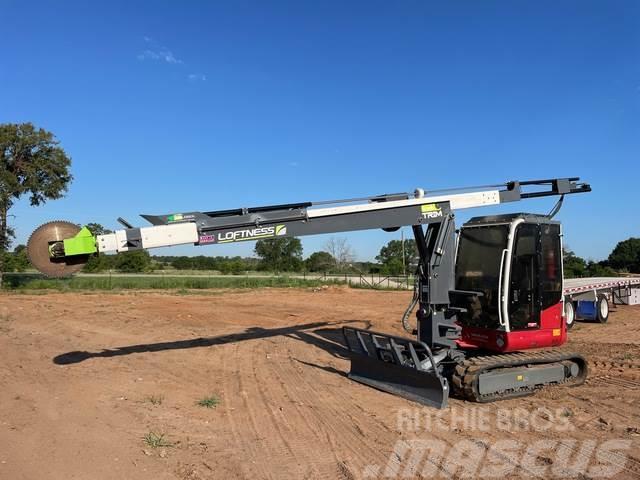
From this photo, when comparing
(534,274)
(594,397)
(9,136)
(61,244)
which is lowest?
(594,397)

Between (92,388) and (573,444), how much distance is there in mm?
6812

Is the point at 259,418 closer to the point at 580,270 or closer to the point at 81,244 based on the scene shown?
the point at 81,244

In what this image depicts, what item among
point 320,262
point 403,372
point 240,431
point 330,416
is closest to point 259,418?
point 240,431

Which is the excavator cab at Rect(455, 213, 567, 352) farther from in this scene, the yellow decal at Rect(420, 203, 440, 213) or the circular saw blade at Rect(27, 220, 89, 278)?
the circular saw blade at Rect(27, 220, 89, 278)

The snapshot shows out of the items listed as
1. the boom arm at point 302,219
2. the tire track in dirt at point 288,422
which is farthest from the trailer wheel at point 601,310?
the tire track in dirt at point 288,422

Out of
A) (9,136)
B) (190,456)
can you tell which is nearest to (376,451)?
(190,456)

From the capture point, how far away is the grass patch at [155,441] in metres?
5.43

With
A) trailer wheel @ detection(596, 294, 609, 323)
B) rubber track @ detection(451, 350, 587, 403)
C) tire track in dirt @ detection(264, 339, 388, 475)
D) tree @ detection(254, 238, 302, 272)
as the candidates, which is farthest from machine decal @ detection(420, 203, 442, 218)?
tree @ detection(254, 238, 302, 272)

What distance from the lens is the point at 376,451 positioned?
17.7ft

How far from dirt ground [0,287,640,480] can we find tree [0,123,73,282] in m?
22.8

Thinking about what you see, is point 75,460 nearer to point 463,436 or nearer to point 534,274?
point 463,436

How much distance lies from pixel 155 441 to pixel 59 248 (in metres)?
2.62

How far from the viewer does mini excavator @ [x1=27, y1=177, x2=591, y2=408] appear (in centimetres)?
732

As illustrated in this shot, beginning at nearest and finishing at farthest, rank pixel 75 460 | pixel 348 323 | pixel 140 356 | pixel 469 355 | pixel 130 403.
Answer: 1. pixel 75 460
2. pixel 130 403
3. pixel 469 355
4. pixel 140 356
5. pixel 348 323
